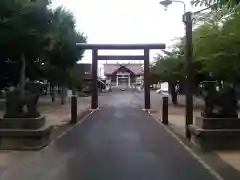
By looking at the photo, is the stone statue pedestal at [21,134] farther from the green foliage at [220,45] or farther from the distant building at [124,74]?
the distant building at [124,74]

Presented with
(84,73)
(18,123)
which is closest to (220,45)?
(18,123)

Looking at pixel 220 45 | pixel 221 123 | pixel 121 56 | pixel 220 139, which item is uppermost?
pixel 121 56

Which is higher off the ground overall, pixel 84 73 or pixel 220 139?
pixel 84 73

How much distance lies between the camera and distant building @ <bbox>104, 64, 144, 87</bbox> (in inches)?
4444

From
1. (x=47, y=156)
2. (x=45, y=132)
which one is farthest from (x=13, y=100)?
(x=47, y=156)

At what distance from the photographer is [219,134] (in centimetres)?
1458

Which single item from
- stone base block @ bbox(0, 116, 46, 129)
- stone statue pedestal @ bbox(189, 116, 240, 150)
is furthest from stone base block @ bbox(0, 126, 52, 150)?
stone statue pedestal @ bbox(189, 116, 240, 150)

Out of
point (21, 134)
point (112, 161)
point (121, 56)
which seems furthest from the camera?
point (121, 56)

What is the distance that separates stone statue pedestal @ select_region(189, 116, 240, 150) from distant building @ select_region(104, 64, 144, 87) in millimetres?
95789

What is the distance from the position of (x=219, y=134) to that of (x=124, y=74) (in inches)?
4010

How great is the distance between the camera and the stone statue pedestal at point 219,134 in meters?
14.6

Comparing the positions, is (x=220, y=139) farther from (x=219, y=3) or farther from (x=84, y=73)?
(x=84, y=73)

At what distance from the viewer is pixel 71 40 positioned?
44.5 metres

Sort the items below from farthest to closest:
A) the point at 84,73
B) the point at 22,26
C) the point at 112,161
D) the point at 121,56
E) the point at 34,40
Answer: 1. the point at 84,73
2. the point at 121,56
3. the point at 34,40
4. the point at 22,26
5. the point at 112,161
